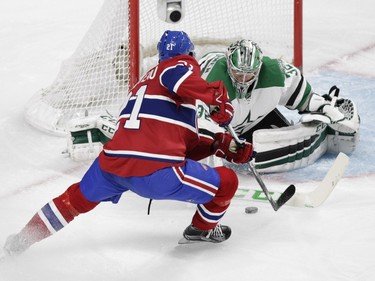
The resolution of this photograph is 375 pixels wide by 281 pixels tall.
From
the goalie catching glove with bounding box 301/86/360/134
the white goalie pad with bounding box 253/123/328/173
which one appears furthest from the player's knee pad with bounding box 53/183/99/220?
the goalie catching glove with bounding box 301/86/360/134

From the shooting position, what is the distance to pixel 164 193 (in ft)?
10.3

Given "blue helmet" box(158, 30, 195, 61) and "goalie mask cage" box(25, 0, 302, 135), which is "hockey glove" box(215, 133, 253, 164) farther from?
"goalie mask cage" box(25, 0, 302, 135)

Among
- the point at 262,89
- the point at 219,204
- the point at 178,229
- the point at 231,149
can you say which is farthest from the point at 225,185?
the point at 262,89

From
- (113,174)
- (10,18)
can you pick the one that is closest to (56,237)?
(113,174)

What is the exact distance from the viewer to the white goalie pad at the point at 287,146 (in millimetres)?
3986

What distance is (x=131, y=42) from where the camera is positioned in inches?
168

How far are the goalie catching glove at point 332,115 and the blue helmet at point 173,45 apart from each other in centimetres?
102

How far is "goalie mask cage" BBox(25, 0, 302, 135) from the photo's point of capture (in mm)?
4414

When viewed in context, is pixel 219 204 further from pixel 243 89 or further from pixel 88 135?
pixel 88 135

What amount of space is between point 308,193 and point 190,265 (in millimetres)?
696

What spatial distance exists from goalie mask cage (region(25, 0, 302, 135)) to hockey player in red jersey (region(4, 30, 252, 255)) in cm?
109

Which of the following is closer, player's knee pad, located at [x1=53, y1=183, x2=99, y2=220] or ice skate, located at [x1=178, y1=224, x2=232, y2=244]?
player's knee pad, located at [x1=53, y1=183, x2=99, y2=220]

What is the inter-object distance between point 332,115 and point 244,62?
623 mm

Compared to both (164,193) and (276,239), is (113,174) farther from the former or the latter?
(276,239)
